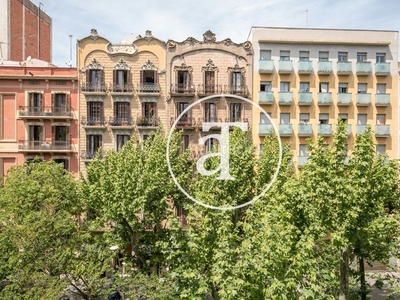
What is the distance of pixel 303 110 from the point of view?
99.3ft

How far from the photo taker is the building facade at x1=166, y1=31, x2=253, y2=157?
29750mm

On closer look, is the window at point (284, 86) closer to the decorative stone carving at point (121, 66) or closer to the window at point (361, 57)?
the window at point (361, 57)

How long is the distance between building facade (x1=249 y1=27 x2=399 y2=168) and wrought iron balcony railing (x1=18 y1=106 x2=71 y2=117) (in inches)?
714

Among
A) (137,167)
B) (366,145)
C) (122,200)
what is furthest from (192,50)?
(366,145)

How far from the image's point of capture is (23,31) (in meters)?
35.5

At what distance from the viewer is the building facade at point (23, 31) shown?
33.2 meters

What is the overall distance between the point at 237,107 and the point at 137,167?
1472 centimetres

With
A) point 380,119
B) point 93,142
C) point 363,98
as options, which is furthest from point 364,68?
point 93,142

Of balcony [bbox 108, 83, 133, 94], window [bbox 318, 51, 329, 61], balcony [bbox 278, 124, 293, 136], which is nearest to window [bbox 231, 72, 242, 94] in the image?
balcony [bbox 278, 124, 293, 136]

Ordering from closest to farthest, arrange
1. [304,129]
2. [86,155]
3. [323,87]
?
[86,155]
[304,129]
[323,87]

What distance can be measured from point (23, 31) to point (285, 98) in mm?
30274

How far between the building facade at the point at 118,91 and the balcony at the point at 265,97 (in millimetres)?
9276

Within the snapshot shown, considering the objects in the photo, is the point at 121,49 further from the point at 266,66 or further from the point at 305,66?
the point at 305,66

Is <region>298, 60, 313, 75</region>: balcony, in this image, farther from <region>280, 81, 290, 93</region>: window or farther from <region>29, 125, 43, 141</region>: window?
<region>29, 125, 43, 141</region>: window
